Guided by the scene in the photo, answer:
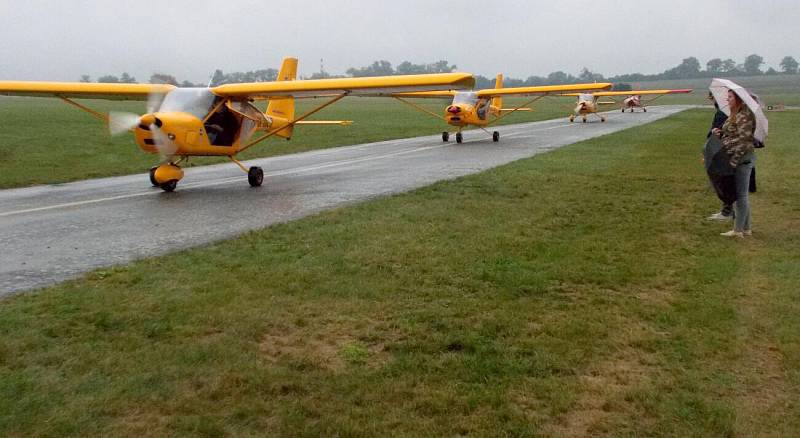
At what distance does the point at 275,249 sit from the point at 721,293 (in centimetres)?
474

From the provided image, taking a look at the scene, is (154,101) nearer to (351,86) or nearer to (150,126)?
(150,126)

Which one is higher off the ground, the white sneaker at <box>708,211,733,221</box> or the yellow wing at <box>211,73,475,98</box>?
the yellow wing at <box>211,73,475,98</box>

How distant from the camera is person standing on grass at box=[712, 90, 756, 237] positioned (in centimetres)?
851

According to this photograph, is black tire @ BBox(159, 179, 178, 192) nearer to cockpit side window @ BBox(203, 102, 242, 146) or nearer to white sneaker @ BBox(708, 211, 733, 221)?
cockpit side window @ BBox(203, 102, 242, 146)

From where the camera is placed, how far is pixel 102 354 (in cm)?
447

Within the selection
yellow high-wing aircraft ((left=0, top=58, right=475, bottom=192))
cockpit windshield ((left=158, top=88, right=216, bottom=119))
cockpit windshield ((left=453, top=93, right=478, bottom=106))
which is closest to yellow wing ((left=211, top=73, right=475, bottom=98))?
yellow high-wing aircraft ((left=0, top=58, right=475, bottom=192))

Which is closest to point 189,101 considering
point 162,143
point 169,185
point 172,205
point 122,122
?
point 122,122

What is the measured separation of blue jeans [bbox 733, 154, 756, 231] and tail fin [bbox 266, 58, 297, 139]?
12.5m

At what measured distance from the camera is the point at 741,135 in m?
8.52

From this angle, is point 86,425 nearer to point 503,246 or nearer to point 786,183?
A: point 503,246

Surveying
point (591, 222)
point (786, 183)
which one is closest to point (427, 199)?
point (591, 222)

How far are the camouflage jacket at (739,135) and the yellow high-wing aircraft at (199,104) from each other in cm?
519

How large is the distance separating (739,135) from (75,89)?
13197mm

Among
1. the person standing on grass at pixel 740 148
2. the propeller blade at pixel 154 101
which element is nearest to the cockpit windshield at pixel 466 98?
the propeller blade at pixel 154 101
